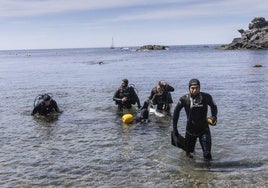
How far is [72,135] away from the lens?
1512 centimetres

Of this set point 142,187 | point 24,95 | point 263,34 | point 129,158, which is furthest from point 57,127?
point 263,34

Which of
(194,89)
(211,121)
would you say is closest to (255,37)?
(211,121)

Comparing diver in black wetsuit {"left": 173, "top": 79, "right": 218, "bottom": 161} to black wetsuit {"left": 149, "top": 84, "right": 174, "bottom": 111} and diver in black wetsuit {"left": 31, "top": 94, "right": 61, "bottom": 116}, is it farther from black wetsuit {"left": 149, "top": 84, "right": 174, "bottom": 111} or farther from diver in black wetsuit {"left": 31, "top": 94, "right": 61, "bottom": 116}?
diver in black wetsuit {"left": 31, "top": 94, "right": 61, "bottom": 116}

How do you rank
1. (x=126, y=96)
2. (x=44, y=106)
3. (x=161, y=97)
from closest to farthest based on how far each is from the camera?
(x=44, y=106), (x=161, y=97), (x=126, y=96)

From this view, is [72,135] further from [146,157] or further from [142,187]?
[142,187]

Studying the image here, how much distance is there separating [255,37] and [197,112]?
391ft

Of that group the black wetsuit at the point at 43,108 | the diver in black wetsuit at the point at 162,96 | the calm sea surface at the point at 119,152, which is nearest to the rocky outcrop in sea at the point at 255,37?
the diver in black wetsuit at the point at 162,96

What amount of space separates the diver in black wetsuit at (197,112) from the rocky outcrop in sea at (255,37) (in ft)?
Answer: 362

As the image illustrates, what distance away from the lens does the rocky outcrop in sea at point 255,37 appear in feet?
385

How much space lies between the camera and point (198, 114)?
34.6ft

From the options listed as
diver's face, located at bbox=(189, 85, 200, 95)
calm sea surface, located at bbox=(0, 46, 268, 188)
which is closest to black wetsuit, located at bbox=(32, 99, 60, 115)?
calm sea surface, located at bbox=(0, 46, 268, 188)

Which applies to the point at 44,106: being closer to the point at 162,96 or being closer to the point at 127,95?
the point at 127,95

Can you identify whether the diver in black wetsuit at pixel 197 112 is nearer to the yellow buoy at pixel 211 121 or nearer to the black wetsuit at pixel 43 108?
the yellow buoy at pixel 211 121

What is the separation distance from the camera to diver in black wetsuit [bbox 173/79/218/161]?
33.9ft
